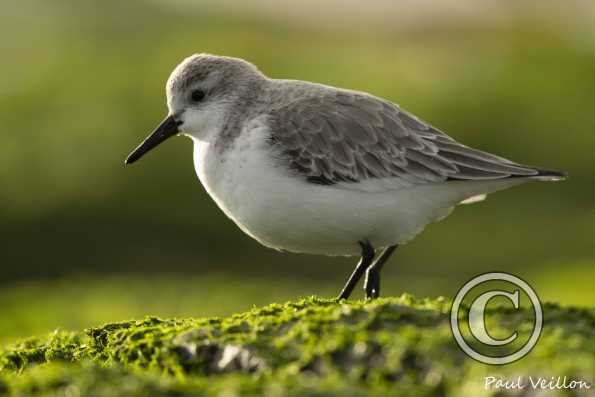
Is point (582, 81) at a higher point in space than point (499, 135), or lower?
higher

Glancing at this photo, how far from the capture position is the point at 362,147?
7000mm

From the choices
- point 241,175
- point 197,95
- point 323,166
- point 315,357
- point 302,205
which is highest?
point 197,95

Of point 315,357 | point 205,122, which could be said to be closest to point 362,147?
point 205,122

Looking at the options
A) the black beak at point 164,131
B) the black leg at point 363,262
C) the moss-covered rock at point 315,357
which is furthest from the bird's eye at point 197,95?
the moss-covered rock at point 315,357

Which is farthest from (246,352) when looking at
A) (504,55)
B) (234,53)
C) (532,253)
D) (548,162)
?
(504,55)

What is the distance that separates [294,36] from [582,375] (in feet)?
62.4

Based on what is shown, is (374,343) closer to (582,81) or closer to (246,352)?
(246,352)

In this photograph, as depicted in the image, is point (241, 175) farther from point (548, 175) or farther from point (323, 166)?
point (548, 175)

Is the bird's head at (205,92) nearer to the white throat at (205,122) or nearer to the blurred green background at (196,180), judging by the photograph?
the white throat at (205,122)

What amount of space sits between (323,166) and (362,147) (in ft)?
1.29

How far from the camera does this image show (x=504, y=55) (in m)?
20.9

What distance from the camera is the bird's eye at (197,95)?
7.50m

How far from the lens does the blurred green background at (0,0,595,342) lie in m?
12.3

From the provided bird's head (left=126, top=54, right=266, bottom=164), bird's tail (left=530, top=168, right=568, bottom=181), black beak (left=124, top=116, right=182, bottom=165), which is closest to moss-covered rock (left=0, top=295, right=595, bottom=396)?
bird's tail (left=530, top=168, right=568, bottom=181)
